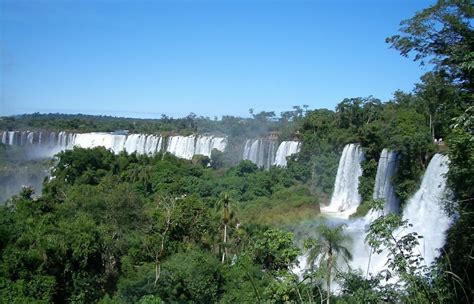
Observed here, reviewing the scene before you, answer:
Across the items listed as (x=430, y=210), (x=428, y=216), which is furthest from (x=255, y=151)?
(x=428, y=216)

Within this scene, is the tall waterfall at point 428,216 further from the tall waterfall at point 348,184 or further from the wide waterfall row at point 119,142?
the wide waterfall row at point 119,142

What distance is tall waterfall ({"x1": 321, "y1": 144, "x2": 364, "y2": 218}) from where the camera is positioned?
2900 centimetres

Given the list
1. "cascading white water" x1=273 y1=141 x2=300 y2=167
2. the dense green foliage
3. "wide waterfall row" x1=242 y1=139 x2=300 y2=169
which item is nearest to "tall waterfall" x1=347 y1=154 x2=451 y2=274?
the dense green foliage

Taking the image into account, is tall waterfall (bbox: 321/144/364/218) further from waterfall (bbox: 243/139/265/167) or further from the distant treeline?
the distant treeline

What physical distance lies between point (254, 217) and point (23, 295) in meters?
16.1

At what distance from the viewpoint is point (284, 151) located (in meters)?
40.2

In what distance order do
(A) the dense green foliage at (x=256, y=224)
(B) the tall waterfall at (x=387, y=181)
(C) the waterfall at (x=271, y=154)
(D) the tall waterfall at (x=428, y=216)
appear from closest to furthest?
(A) the dense green foliage at (x=256, y=224) < (D) the tall waterfall at (x=428, y=216) < (B) the tall waterfall at (x=387, y=181) < (C) the waterfall at (x=271, y=154)

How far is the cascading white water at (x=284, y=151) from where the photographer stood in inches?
1550

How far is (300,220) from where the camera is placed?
2673 cm

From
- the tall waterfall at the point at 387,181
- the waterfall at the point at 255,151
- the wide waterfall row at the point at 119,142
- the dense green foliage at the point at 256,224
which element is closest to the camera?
the dense green foliage at the point at 256,224

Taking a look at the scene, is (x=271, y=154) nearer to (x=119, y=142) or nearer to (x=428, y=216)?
(x=119, y=142)

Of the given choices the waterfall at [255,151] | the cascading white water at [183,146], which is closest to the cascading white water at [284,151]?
the waterfall at [255,151]

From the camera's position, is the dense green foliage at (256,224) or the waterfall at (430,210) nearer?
the dense green foliage at (256,224)

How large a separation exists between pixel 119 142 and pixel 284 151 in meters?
21.3
